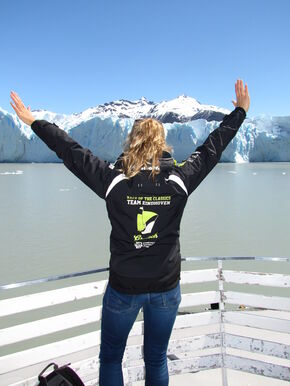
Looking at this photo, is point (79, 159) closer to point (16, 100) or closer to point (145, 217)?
point (145, 217)

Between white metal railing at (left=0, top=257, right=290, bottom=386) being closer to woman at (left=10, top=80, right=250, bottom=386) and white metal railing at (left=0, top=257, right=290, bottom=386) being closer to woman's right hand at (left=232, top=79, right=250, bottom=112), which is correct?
woman at (left=10, top=80, right=250, bottom=386)

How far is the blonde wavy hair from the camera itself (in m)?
1.16

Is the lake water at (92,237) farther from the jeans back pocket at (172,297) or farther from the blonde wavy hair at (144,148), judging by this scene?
the blonde wavy hair at (144,148)

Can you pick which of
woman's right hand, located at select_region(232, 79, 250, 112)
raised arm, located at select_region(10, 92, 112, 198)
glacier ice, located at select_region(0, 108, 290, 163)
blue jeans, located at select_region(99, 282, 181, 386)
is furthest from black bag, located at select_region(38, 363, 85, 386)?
glacier ice, located at select_region(0, 108, 290, 163)

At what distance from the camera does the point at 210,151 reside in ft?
4.36

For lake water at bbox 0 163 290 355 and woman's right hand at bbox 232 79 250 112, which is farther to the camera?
lake water at bbox 0 163 290 355

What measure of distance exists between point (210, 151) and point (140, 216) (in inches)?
15.2

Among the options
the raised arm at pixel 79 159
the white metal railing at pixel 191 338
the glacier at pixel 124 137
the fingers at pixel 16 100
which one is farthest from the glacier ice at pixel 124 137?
the raised arm at pixel 79 159

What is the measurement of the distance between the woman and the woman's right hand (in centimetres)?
39

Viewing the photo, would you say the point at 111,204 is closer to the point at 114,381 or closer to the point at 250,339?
the point at 114,381

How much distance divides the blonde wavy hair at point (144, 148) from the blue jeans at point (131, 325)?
0.44 meters

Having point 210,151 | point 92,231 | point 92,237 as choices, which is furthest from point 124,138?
point 210,151

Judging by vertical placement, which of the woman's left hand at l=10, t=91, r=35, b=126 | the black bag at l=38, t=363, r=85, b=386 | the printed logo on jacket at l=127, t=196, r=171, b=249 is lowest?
the black bag at l=38, t=363, r=85, b=386

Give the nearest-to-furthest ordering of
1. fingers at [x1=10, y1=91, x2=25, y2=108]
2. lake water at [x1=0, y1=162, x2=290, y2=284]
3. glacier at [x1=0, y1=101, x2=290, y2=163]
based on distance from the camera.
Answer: fingers at [x1=10, y1=91, x2=25, y2=108] < lake water at [x1=0, y1=162, x2=290, y2=284] < glacier at [x1=0, y1=101, x2=290, y2=163]
